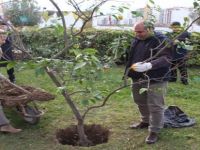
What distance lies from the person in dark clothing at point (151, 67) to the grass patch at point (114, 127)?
25 centimetres

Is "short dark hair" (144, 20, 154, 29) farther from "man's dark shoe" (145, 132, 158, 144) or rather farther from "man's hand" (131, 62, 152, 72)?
"man's dark shoe" (145, 132, 158, 144)

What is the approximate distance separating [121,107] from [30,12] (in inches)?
92.6

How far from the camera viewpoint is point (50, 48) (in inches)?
201

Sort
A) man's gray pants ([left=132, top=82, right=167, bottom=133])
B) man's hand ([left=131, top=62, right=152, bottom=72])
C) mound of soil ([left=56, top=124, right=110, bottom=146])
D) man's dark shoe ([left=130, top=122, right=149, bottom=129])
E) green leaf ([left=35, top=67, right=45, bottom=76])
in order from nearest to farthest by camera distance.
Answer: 1. green leaf ([left=35, top=67, right=45, bottom=76])
2. man's hand ([left=131, top=62, right=152, bottom=72])
3. man's gray pants ([left=132, top=82, right=167, bottom=133])
4. mound of soil ([left=56, top=124, right=110, bottom=146])
5. man's dark shoe ([left=130, top=122, right=149, bottom=129])

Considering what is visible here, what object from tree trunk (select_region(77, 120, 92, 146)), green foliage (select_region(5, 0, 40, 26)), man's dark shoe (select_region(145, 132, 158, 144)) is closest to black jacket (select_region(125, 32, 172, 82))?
man's dark shoe (select_region(145, 132, 158, 144))

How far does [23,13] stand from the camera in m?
5.05

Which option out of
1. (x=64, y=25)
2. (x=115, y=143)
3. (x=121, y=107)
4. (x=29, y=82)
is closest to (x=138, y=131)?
(x=115, y=143)

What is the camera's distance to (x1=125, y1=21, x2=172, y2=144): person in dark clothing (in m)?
4.62

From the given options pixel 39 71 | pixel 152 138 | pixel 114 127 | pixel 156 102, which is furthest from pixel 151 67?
pixel 39 71

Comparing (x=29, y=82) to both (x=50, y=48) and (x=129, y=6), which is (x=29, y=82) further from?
(x=129, y=6)

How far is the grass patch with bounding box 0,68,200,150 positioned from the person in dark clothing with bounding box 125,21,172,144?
0.82 ft

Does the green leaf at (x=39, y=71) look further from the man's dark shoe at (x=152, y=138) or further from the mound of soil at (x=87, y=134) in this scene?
the man's dark shoe at (x=152, y=138)

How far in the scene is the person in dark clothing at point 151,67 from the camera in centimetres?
462

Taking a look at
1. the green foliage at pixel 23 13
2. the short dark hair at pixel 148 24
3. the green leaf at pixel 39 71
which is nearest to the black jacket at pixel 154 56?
the short dark hair at pixel 148 24
